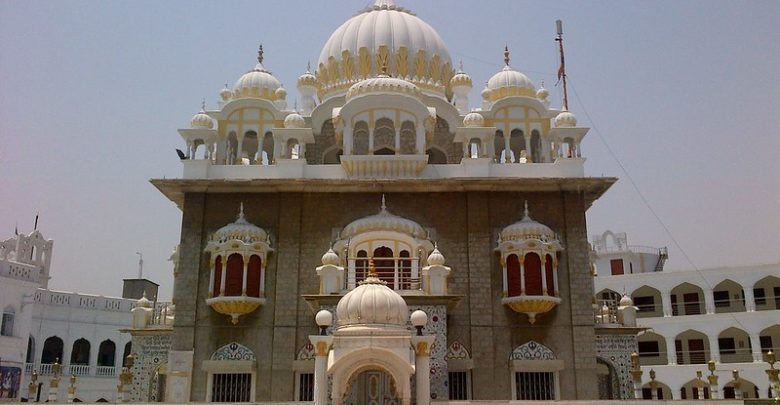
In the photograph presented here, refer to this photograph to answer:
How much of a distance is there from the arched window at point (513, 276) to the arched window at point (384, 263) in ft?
10.4

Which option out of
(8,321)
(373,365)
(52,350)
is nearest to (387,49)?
(373,365)

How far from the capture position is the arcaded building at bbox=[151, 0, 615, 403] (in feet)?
63.3

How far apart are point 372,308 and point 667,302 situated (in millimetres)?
27345

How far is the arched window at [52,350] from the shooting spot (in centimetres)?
3269

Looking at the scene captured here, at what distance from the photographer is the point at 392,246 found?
64.3 ft

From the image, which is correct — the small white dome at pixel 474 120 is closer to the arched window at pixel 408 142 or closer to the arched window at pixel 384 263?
the arched window at pixel 408 142

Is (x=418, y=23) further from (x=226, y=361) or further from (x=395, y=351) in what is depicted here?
(x=395, y=351)

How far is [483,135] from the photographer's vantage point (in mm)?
21984

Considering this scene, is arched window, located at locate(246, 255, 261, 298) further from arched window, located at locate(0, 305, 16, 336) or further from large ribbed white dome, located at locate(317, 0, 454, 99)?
arched window, located at locate(0, 305, 16, 336)

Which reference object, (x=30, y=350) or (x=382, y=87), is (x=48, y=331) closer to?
(x=30, y=350)

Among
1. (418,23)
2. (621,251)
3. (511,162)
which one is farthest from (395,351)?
(621,251)

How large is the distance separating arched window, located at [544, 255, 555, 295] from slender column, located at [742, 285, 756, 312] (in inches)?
745

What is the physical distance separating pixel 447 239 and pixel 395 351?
8069 millimetres

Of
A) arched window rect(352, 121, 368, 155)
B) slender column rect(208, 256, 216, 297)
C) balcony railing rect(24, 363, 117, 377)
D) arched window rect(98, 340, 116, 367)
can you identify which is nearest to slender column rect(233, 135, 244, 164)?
arched window rect(352, 121, 368, 155)
